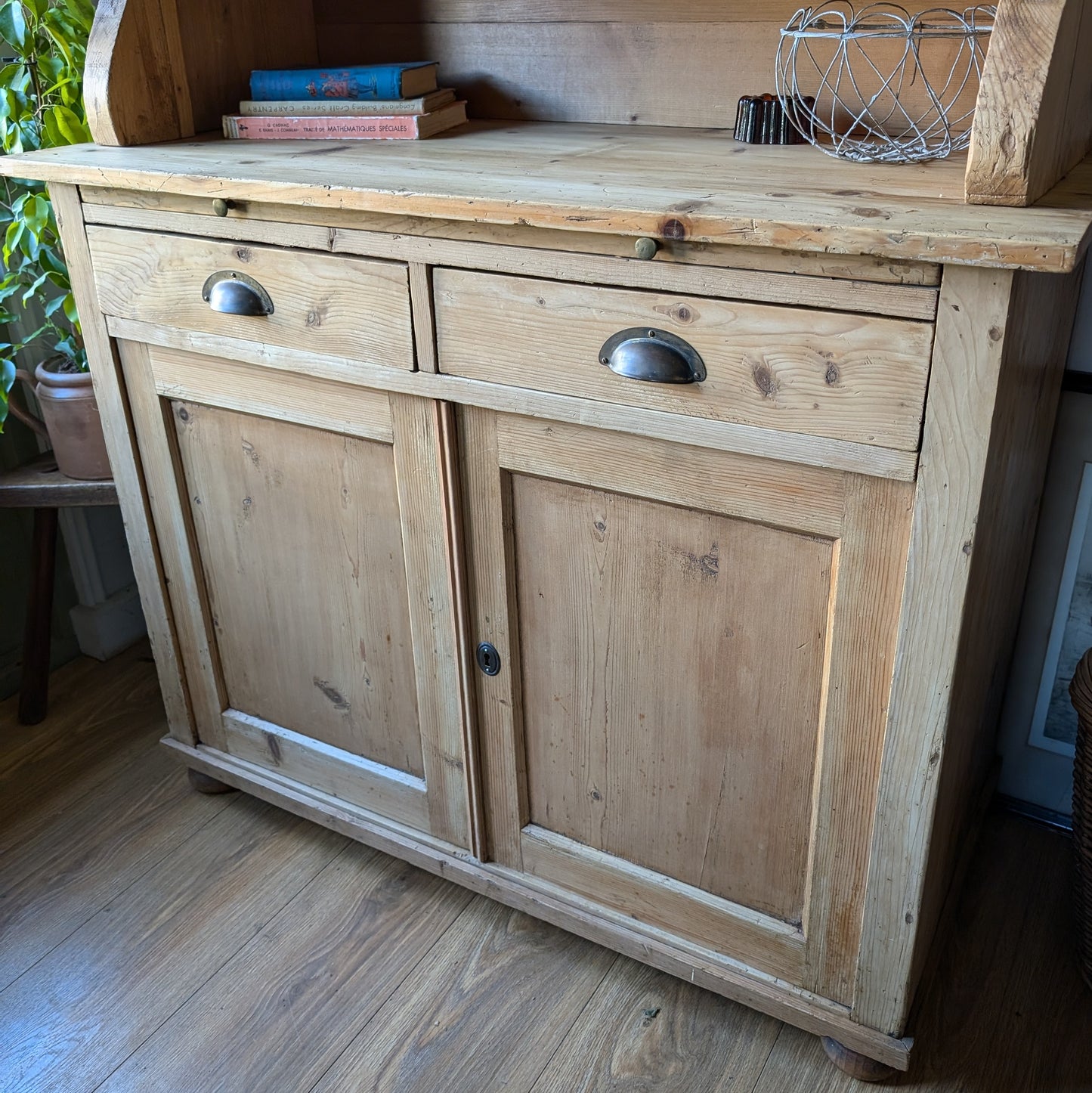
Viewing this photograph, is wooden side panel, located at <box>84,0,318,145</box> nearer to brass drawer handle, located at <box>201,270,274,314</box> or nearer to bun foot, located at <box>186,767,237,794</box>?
brass drawer handle, located at <box>201,270,274,314</box>

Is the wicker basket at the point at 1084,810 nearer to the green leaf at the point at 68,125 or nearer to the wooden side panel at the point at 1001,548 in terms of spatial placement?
the wooden side panel at the point at 1001,548

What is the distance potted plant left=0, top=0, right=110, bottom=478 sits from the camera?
143 centimetres

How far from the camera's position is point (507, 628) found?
3.94ft

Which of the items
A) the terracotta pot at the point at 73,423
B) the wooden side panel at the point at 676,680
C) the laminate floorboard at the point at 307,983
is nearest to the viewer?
the wooden side panel at the point at 676,680

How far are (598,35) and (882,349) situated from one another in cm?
73

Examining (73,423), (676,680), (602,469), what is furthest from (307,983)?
(73,423)

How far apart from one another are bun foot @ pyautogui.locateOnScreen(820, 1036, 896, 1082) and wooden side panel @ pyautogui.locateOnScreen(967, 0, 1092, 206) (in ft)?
2.99

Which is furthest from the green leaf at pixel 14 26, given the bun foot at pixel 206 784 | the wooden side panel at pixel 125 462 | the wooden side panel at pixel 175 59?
the bun foot at pixel 206 784

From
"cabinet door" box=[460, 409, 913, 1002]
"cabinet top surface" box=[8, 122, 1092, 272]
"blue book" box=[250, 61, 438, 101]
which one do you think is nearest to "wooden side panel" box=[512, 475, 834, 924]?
"cabinet door" box=[460, 409, 913, 1002]

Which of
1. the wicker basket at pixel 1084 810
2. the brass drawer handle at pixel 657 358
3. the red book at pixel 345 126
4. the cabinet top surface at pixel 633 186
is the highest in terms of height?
the red book at pixel 345 126

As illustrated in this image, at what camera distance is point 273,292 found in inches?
45.2

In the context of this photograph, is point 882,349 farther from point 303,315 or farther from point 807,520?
point 303,315

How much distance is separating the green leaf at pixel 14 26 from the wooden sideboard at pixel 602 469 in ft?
0.63

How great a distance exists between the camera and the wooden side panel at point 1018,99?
0.80 metres
